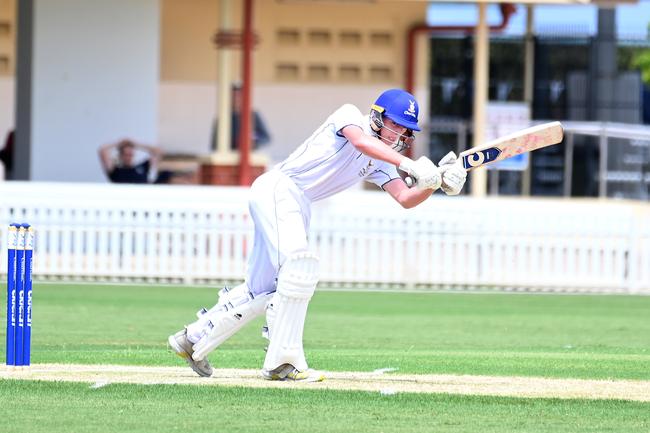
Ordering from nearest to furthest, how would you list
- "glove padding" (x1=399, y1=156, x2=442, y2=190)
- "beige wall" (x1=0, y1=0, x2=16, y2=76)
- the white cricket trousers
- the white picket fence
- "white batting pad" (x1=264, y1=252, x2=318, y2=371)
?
"glove padding" (x1=399, y1=156, x2=442, y2=190), "white batting pad" (x1=264, y1=252, x2=318, y2=371), the white cricket trousers, the white picket fence, "beige wall" (x1=0, y1=0, x2=16, y2=76)

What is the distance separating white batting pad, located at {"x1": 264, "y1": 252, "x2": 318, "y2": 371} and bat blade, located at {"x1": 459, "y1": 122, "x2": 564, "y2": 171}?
42.9 inches

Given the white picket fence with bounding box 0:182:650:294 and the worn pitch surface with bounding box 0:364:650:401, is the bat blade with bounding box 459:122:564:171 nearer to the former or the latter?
the worn pitch surface with bounding box 0:364:650:401

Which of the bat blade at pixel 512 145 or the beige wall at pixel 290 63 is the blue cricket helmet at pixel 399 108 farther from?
the beige wall at pixel 290 63

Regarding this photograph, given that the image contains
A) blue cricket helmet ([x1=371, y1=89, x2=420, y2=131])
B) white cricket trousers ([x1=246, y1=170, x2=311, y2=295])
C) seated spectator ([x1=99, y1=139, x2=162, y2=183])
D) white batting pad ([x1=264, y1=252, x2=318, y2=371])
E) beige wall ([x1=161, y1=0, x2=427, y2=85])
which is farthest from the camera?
beige wall ([x1=161, y1=0, x2=427, y2=85])

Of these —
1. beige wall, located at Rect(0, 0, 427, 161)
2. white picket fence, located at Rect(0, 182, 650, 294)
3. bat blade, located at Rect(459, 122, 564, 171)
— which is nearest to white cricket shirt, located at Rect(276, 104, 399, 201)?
bat blade, located at Rect(459, 122, 564, 171)

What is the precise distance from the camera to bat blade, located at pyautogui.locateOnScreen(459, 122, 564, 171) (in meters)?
8.91

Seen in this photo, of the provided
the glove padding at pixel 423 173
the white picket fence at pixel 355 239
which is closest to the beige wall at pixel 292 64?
the white picket fence at pixel 355 239

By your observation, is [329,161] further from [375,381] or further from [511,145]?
[375,381]

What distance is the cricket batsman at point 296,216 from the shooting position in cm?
877

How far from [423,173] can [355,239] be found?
10.2m

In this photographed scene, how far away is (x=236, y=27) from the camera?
24.2m

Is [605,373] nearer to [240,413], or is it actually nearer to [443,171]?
[443,171]

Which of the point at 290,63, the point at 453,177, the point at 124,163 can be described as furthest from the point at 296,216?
the point at 290,63

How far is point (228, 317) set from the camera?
9.06m
